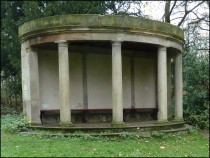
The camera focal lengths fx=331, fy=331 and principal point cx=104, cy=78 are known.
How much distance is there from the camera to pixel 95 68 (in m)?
14.6

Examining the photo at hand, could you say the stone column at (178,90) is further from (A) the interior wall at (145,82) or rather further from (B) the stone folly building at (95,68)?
(A) the interior wall at (145,82)

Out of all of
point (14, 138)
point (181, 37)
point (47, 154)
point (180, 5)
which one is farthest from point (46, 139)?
point (180, 5)

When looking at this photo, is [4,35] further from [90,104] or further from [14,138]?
[14,138]

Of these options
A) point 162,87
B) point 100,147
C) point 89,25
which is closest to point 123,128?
point 100,147

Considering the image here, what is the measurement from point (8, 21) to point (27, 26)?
28.2ft

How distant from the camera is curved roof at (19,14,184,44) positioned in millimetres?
11188

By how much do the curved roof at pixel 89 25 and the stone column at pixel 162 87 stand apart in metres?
0.92

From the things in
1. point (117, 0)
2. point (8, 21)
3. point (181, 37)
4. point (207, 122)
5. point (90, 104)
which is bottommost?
point (207, 122)

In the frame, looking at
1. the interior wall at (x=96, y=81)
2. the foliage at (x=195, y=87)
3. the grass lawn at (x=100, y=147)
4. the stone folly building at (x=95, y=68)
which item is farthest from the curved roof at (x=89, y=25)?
the foliage at (x=195, y=87)

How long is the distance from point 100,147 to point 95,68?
588 cm

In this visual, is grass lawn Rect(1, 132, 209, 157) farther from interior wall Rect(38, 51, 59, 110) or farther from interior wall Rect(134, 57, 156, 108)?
interior wall Rect(134, 57, 156, 108)

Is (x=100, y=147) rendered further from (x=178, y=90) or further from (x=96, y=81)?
(x=178, y=90)

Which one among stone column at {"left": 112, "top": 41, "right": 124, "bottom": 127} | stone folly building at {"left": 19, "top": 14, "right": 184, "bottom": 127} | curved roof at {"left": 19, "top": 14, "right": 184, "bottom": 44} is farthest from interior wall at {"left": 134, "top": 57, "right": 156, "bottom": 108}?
stone column at {"left": 112, "top": 41, "right": 124, "bottom": 127}

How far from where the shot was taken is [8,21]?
20.0 metres
